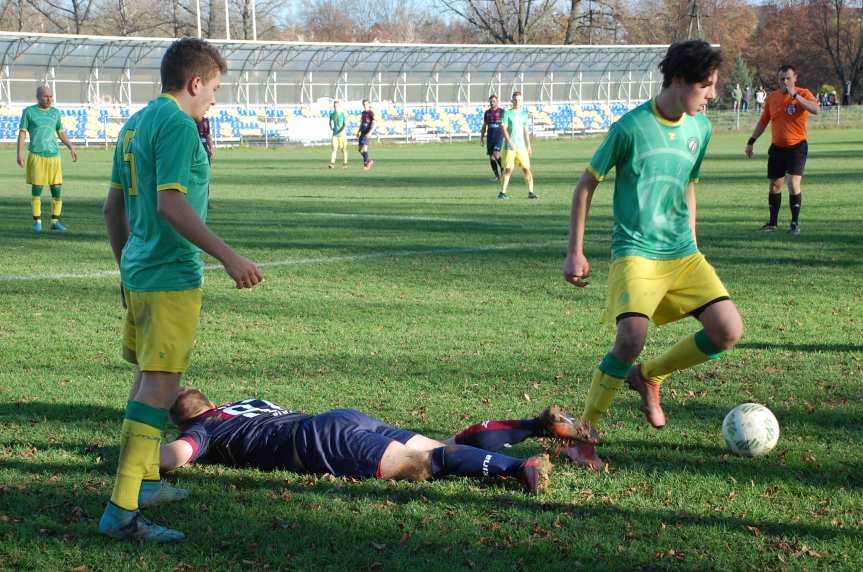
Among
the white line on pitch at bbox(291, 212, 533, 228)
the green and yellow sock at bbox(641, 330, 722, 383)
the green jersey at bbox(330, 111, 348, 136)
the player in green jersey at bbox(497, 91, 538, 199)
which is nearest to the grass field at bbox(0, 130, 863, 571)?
the green and yellow sock at bbox(641, 330, 722, 383)

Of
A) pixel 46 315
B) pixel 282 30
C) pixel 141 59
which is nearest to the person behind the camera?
pixel 46 315

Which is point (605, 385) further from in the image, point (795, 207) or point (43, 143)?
point (43, 143)

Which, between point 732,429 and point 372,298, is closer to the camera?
point 732,429

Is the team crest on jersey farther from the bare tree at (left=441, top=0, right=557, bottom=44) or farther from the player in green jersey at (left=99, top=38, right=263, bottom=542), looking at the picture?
the bare tree at (left=441, top=0, right=557, bottom=44)

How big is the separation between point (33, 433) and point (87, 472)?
0.73 meters

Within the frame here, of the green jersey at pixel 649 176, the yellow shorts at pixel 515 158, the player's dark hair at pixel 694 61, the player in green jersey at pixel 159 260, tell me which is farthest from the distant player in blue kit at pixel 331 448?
the yellow shorts at pixel 515 158

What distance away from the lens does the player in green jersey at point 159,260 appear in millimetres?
3611

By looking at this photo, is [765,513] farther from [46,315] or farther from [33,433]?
[46,315]

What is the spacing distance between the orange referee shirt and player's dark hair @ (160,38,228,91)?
35.0 ft

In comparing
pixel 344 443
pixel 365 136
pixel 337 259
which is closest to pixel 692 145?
pixel 344 443

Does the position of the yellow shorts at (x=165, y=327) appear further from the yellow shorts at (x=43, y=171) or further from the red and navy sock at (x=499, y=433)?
the yellow shorts at (x=43, y=171)

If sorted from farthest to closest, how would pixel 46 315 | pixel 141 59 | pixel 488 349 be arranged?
1. pixel 141 59
2. pixel 46 315
3. pixel 488 349

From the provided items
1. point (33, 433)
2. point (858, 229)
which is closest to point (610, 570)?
point (33, 433)

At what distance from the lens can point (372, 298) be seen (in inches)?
353
